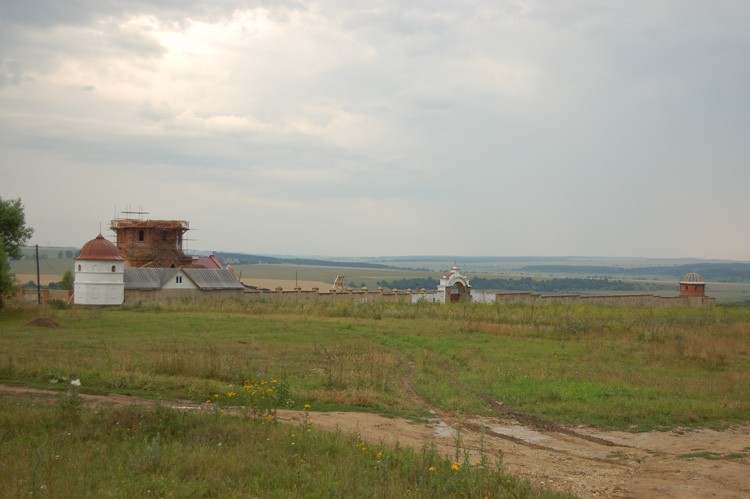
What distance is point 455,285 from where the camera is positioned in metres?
46.2

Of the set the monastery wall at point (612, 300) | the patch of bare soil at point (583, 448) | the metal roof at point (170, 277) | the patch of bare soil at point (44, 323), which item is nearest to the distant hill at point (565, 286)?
the monastery wall at point (612, 300)

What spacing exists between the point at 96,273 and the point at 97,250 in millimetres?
1393

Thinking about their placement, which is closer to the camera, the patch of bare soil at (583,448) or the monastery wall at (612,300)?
the patch of bare soil at (583,448)

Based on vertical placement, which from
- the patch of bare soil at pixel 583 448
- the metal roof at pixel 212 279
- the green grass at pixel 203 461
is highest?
the metal roof at pixel 212 279

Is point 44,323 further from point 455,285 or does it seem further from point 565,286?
point 565,286

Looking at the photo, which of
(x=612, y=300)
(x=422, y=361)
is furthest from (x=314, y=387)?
(x=612, y=300)

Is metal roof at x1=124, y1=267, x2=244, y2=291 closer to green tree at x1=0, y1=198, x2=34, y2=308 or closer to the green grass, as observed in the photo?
green tree at x1=0, y1=198, x2=34, y2=308

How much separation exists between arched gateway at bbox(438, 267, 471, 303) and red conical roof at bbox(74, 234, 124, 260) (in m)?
23.5

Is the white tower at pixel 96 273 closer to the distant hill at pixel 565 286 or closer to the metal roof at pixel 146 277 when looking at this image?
the metal roof at pixel 146 277

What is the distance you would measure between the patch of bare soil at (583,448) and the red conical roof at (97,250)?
2608cm

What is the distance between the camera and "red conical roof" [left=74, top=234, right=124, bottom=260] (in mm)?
34781

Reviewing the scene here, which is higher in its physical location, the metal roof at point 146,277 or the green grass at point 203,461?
the metal roof at point 146,277

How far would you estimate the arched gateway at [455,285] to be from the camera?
4494 cm

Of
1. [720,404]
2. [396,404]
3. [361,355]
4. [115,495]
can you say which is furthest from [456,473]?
[361,355]
